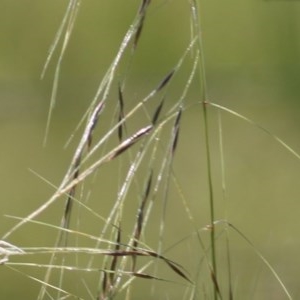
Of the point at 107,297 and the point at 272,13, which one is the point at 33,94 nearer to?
the point at 272,13

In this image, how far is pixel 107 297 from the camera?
2.57ft

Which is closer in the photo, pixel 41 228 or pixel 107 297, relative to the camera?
pixel 107 297

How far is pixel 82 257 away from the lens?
1292 millimetres

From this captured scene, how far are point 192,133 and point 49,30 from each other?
1.01 feet

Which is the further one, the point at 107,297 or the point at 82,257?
the point at 82,257

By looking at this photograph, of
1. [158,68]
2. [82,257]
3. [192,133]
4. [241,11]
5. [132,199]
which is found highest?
[241,11]

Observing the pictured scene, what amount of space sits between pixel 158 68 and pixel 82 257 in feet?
1.17

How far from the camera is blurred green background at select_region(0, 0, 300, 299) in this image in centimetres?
130

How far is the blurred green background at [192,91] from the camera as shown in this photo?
1.30m

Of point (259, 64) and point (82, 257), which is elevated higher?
point (259, 64)

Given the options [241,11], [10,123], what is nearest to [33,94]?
[10,123]

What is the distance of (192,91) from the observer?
51.5 inches

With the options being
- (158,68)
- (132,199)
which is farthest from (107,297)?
(158,68)

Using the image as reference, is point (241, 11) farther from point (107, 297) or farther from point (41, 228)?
point (107, 297)
